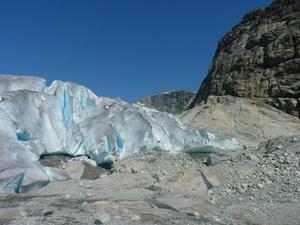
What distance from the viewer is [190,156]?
16500 millimetres

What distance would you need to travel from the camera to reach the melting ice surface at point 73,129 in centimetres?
1329

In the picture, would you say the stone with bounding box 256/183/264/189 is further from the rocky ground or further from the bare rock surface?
the bare rock surface

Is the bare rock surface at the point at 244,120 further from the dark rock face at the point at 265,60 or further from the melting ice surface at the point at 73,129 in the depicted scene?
the melting ice surface at the point at 73,129

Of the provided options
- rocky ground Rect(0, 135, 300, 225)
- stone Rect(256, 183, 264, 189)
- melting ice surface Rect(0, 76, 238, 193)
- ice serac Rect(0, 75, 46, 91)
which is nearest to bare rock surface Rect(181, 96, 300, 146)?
melting ice surface Rect(0, 76, 238, 193)

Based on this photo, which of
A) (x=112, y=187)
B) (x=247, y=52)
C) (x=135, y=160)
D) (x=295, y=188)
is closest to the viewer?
(x=295, y=188)

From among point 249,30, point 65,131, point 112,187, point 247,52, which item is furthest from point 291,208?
point 249,30

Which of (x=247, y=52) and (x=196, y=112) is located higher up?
(x=247, y=52)

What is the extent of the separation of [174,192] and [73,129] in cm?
634

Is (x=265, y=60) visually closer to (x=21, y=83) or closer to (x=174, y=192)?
(x=21, y=83)

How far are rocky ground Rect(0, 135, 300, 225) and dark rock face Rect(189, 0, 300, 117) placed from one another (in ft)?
31.9

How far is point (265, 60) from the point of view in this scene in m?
26.3

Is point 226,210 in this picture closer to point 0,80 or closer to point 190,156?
point 190,156

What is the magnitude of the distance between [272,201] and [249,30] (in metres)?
20.8

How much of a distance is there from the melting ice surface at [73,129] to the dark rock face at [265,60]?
6823 mm
